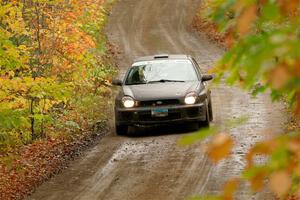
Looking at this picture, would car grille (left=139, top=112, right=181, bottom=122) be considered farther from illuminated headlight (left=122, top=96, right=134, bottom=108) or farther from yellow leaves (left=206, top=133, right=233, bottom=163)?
yellow leaves (left=206, top=133, right=233, bottom=163)

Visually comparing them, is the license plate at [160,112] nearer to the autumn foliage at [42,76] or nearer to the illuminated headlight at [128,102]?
the illuminated headlight at [128,102]

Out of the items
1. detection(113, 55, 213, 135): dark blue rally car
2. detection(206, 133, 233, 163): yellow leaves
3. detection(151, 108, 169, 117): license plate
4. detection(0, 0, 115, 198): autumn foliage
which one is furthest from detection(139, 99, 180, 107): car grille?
detection(206, 133, 233, 163): yellow leaves

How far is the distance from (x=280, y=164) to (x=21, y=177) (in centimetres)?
967

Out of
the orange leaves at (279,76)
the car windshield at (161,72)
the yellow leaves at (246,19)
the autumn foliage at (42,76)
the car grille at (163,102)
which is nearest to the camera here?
the orange leaves at (279,76)

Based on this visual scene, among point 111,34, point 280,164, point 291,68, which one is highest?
point 111,34

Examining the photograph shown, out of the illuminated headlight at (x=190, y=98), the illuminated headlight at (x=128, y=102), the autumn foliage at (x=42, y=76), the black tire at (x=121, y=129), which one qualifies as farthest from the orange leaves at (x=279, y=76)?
the black tire at (x=121, y=129)

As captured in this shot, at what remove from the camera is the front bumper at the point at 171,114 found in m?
13.8

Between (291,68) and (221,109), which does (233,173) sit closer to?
(221,109)

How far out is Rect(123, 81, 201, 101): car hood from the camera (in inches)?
543

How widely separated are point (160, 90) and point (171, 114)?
61 cm

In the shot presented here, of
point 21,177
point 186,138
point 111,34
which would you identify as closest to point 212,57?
point 111,34

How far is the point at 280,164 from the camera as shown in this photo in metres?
2.01

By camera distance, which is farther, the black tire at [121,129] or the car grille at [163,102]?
the black tire at [121,129]

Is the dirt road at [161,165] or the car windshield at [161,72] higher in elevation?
the car windshield at [161,72]
